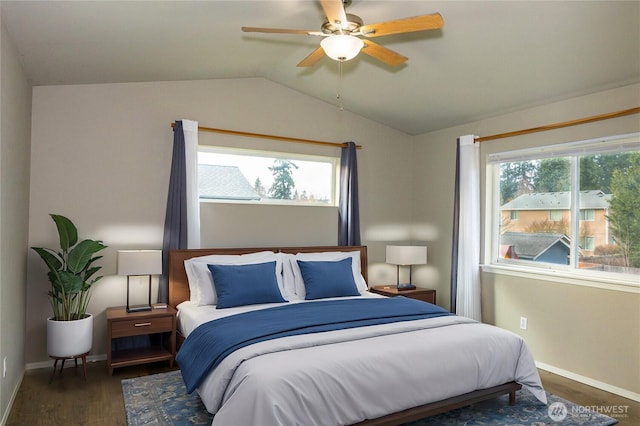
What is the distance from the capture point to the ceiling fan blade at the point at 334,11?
2334mm

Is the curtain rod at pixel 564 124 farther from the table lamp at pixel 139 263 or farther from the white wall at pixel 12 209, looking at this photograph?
the white wall at pixel 12 209

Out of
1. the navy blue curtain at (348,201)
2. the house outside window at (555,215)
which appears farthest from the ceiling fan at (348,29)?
the house outside window at (555,215)

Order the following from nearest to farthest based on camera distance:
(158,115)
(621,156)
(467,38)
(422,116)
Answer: (467,38)
(621,156)
(158,115)
(422,116)

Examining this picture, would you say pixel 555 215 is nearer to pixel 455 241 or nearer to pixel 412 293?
pixel 455 241

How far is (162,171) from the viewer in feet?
14.0

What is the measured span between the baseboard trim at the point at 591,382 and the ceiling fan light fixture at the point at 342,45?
333 cm

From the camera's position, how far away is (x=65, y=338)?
3.42m

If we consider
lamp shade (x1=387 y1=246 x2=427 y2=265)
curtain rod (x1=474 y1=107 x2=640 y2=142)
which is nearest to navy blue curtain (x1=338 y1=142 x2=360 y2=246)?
lamp shade (x1=387 y1=246 x2=427 y2=265)

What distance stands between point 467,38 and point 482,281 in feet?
8.55

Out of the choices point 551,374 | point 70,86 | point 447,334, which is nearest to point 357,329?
point 447,334

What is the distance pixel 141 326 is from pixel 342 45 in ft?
9.22

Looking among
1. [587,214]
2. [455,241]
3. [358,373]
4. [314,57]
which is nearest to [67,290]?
[358,373]

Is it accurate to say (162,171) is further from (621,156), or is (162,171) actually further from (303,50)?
(621,156)

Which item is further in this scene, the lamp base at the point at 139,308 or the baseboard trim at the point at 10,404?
the lamp base at the point at 139,308
